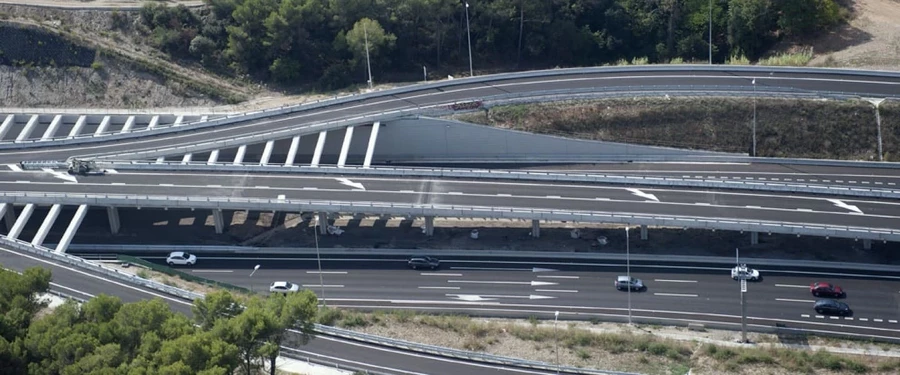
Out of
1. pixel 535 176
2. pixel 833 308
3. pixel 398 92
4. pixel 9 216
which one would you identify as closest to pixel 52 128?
pixel 9 216

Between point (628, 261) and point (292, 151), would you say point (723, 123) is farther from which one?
point (292, 151)

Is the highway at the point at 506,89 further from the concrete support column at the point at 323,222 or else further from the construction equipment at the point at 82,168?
the concrete support column at the point at 323,222

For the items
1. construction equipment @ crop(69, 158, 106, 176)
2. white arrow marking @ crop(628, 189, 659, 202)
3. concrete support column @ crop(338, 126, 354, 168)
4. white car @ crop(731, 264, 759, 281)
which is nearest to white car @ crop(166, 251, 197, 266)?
construction equipment @ crop(69, 158, 106, 176)

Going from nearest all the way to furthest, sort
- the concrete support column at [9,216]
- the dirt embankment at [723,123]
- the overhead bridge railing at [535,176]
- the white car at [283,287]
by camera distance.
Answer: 1. the white car at [283,287]
2. the overhead bridge railing at [535,176]
3. the concrete support column at [9,216]
4. the dirt embankment at [723,123]

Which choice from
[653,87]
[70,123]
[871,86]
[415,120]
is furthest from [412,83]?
[871,86]

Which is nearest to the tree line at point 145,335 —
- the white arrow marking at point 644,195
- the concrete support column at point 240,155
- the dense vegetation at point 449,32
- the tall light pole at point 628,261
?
the tall light pole at point 628,261

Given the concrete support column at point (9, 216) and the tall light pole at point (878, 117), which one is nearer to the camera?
the concrete support column at point (9, 216)
